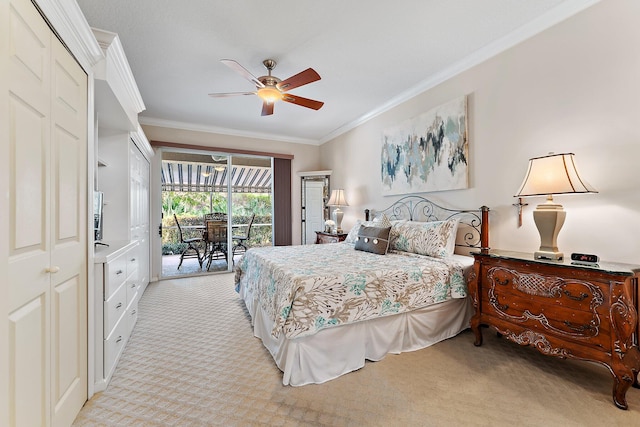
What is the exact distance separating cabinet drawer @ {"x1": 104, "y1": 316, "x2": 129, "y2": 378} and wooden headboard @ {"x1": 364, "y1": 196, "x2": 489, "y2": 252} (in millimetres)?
2944

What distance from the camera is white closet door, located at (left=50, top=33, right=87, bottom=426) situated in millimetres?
1369

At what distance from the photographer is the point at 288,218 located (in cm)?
584

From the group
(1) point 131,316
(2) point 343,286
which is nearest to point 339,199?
(2) point 343,286

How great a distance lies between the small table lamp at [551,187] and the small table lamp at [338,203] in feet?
9.97

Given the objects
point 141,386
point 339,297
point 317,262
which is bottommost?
point 141,386

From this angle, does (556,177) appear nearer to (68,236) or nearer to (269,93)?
(269,93)

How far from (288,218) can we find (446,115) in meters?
3.62

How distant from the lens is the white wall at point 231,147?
15.6 ft

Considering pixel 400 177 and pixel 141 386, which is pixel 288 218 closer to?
pixel 400 177

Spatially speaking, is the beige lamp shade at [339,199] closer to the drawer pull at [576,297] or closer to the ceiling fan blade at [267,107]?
the ceiling fan blade at [267,107]

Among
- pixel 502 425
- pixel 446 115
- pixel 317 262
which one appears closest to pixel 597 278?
pixel 502 425

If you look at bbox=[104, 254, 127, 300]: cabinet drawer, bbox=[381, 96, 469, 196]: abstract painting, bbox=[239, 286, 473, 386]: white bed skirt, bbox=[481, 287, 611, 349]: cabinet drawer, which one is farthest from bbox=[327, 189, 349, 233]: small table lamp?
bbox=[104, 254, 127, 300]: cabinet drawer

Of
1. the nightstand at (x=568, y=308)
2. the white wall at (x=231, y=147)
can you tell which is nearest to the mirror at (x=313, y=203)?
the white wall at (x=231, y=147)

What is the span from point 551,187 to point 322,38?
2.21 metres
